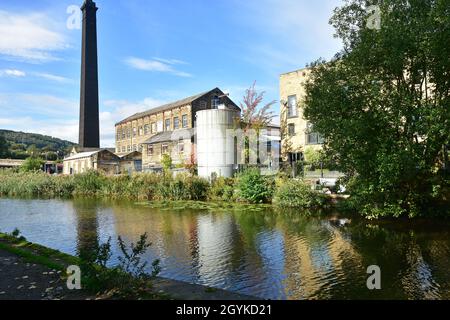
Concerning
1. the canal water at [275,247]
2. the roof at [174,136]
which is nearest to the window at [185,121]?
the roof at [174,136]

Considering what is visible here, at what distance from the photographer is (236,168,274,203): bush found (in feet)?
75.2

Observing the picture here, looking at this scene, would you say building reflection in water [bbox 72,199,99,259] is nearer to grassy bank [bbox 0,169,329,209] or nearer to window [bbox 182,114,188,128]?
grassy bank [bbox 0,169,329,209]

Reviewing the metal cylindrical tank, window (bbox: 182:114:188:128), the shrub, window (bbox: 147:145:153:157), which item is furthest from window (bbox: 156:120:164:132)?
the metal cylindrical tank

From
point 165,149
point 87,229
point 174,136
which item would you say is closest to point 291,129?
point 174,136

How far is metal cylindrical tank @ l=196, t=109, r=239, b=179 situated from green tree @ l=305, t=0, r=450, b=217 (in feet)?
44.3

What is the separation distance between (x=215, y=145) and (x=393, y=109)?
55.4ft

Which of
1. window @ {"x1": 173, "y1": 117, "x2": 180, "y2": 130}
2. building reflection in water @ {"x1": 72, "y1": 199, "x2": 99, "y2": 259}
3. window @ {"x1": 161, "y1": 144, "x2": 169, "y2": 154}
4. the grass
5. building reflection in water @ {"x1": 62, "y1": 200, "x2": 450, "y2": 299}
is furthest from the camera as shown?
window @ {"x1": 173, "y1": 117, "x2": 180, "y2": 130}

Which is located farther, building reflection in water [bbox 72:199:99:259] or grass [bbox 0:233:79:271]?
building reflection in water [bbox 72:199:99:259]

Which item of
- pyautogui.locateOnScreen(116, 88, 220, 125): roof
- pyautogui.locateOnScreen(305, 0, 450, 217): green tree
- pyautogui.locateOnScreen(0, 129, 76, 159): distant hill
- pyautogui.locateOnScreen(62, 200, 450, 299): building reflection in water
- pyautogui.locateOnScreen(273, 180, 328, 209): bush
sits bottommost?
pyautogui.locateOnScreen(62, 200, 450, 299): building reflection in water

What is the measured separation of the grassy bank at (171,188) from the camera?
2052 cm

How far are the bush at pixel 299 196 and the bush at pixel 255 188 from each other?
7.13ft

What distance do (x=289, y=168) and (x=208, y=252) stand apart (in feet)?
49.6

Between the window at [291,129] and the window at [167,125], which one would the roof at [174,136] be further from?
the window at [291,129]
